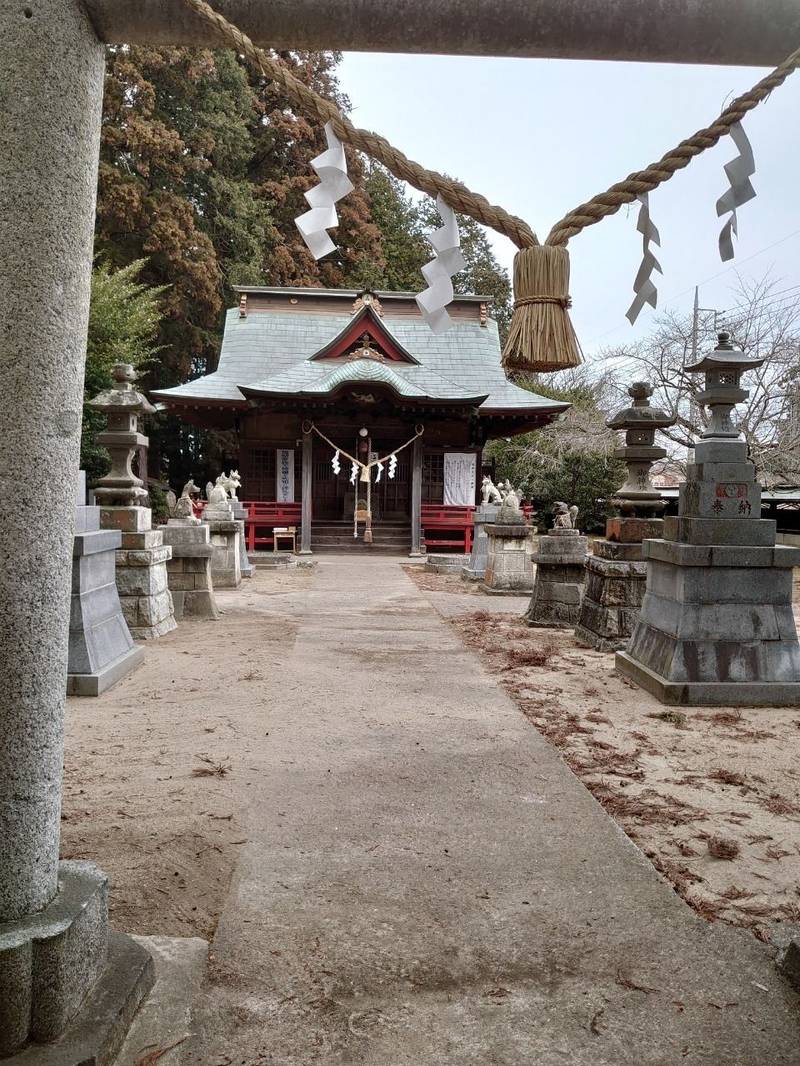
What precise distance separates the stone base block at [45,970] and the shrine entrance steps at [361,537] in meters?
15.6

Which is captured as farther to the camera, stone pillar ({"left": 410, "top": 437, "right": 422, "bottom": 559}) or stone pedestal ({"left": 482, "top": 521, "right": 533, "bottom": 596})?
stone pillar ({"left": 410, "top": 437, "right": 422, "bottom": 559})

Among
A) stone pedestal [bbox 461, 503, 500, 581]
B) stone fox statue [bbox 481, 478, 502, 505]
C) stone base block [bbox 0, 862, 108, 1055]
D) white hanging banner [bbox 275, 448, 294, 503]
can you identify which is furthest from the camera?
white hanging banner [bbox 275, 448, 294, 503]

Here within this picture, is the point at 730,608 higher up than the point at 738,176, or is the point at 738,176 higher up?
the point at 738,176

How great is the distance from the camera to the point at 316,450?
62.3ft

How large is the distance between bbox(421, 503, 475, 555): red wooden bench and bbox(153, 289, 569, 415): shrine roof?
2583mm

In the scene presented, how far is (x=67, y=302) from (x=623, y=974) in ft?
7.31

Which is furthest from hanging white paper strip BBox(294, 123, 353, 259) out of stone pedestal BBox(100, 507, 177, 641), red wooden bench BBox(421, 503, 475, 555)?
red wooden bench BBox(421, 503, 475, 555)

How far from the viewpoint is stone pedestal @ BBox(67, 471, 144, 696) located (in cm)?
480

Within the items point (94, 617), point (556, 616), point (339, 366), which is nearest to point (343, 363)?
point (339, 366)

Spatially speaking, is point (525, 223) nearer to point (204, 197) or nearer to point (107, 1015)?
point (107, 1015)

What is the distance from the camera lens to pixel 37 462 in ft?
4.92

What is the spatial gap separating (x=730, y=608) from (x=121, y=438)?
541 cm

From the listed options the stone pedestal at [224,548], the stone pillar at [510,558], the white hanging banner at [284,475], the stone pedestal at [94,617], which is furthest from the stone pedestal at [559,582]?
the white hanging banner at [284,475]

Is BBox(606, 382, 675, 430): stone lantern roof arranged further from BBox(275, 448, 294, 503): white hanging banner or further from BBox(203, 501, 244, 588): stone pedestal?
BBox(275, 448, 294, 503): white hanging banner
